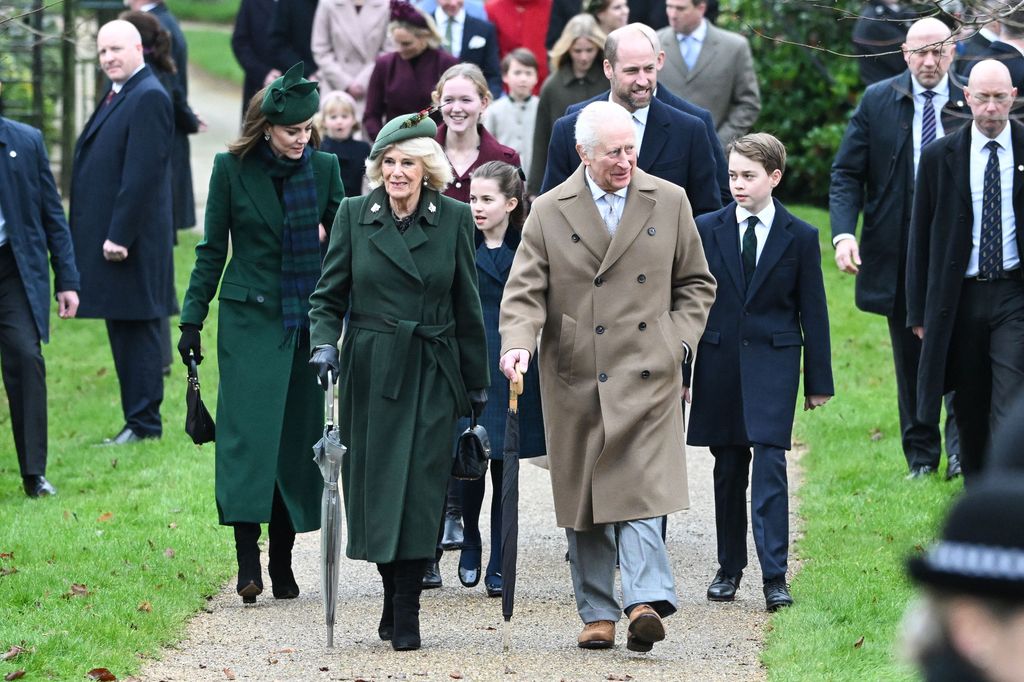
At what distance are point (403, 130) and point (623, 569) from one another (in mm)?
1819

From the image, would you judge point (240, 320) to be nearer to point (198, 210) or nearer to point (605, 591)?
point (605, 591)

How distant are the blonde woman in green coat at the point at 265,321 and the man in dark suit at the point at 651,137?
1.30m

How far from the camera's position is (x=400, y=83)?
1171 centimetres

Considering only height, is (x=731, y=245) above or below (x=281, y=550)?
above

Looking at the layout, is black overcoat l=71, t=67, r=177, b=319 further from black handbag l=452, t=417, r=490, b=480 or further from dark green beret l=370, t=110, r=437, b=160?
black handbag l=452, t=417, r=490, b=480

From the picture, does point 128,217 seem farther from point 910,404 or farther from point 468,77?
point 910,404

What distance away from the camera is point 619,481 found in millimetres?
6418

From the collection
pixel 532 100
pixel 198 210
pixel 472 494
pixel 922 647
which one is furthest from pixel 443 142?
pixel 198 210

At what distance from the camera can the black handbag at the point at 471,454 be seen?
21.3ft

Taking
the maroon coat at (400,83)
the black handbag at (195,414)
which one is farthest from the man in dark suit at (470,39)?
the black handbag at (195,414)

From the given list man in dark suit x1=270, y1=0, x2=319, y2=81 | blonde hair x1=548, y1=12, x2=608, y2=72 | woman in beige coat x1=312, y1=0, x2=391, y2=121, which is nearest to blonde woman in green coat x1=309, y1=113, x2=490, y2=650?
blonde hair x1=548, y1=12, x2=608, y2=72

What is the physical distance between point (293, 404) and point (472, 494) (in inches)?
39.8

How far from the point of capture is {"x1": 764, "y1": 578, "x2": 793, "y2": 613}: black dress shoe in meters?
7.01

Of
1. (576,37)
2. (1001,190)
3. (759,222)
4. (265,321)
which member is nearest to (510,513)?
(265,321)
